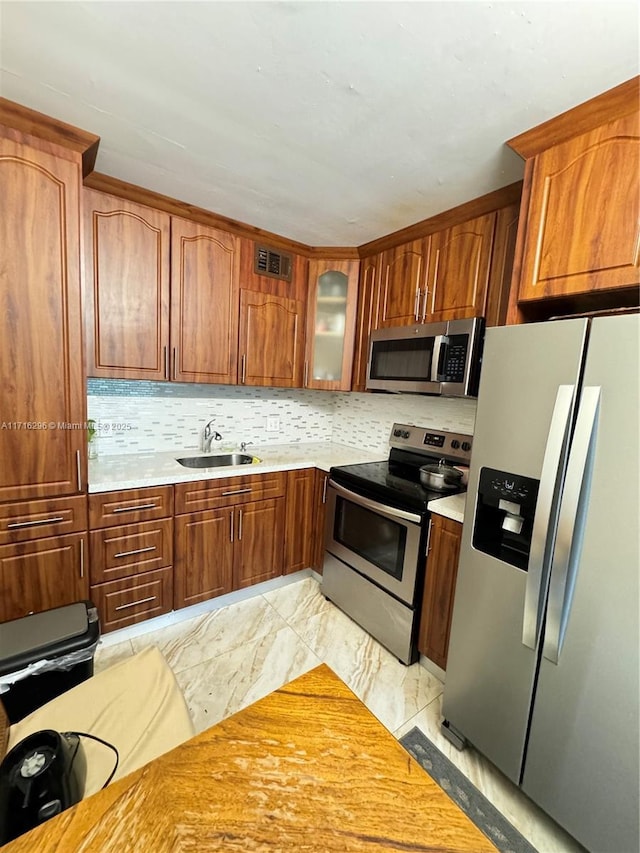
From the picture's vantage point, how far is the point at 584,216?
3.92 ft

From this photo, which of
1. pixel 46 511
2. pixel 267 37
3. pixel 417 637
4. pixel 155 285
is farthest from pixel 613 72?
pixel 46 511

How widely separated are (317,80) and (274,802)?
1.78 m

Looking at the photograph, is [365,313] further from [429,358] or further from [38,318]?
[38,318]

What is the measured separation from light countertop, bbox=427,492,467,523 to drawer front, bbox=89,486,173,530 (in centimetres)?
139

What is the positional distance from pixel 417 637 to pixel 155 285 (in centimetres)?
237

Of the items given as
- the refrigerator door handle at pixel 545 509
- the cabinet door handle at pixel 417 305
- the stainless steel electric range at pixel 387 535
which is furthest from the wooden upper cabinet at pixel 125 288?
the refrigerator door handle at pixel 545 509

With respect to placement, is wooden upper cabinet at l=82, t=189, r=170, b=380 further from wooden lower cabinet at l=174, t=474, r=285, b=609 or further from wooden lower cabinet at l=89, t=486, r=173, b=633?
wooden lower cabinet at l=174, t=474, r=285, b=609

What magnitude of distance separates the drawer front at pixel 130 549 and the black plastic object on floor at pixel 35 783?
49.5 inches

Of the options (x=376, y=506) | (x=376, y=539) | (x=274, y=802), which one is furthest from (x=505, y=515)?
(x=274, y=802)

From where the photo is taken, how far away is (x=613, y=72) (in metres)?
1.04

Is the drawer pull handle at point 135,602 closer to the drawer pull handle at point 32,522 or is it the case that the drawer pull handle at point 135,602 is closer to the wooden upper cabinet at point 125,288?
the drawer pull handle at point 32,522

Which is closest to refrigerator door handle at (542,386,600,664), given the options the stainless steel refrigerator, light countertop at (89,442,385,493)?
the stainless steel refrigerator

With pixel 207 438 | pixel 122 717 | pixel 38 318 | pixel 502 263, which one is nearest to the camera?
pixel 122 717

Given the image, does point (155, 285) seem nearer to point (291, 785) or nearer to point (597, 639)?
point (291, 785)
